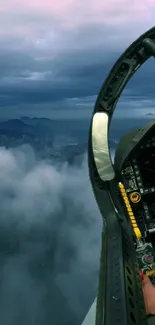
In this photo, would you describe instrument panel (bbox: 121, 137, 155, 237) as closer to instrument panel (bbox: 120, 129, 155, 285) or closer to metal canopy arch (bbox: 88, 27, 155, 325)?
instrument panel (bbox: 120, 129, 155, 285)

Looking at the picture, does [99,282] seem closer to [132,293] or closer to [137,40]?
[132,293]

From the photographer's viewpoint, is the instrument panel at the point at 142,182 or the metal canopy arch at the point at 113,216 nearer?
the metal canopy arch at the point at 113,216

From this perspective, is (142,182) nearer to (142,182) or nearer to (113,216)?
(142,182)

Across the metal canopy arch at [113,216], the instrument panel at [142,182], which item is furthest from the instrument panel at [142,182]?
the metal canopy arch at [113,216]

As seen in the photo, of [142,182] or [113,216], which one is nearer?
[113,216]

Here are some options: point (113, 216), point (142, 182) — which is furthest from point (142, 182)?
point (113, 216)

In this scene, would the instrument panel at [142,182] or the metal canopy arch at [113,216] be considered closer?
the metal canopy arch at [113,216]

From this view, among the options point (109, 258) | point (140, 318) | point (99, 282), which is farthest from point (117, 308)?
point (109, 258)

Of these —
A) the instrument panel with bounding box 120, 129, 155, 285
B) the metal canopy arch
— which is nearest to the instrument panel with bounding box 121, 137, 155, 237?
the instrument panel with bounding box 120, 129, 155, 285

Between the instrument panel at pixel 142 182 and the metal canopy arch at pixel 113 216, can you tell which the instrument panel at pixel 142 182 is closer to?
the instrument panel at pixel 142 182
